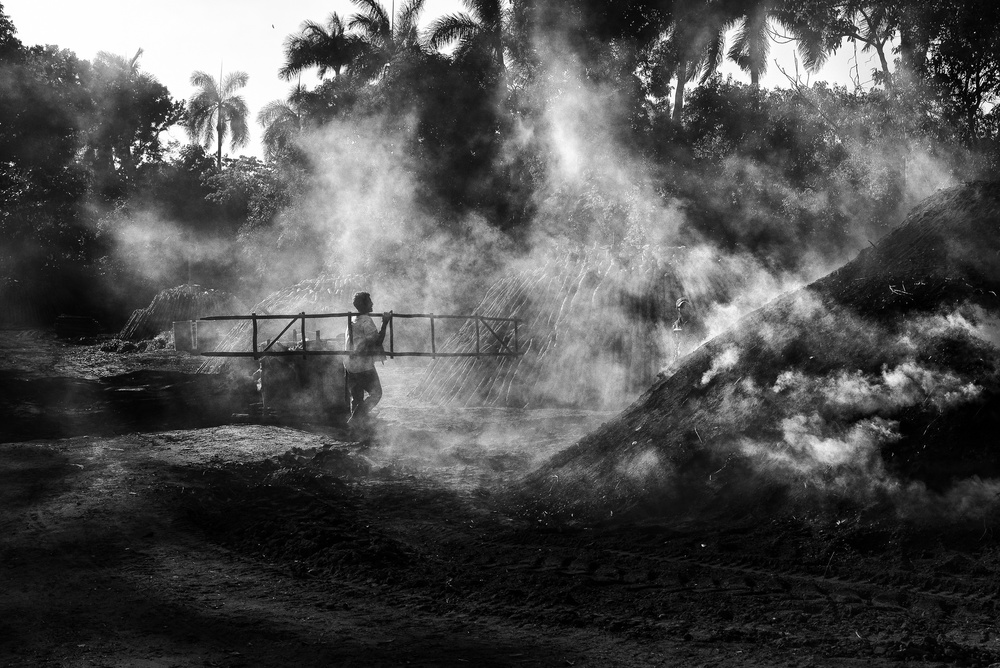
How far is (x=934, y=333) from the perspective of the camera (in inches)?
241

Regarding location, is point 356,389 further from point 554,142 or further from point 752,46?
point 752,46

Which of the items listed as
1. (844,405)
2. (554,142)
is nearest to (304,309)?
(554,142)

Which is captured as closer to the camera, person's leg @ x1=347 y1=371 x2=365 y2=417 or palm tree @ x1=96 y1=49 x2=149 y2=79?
person's leg @ x1=347 y1=371 x2=365 y2=417

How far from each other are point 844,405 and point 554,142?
55.4 ft

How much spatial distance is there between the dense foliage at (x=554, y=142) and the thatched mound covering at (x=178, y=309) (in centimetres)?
302

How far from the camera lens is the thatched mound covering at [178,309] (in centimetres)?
2602

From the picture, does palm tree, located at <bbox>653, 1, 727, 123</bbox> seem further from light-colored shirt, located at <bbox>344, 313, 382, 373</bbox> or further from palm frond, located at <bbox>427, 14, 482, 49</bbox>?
light-colored shirt, located at <bbox>344, 313, 382, 373</bbox>

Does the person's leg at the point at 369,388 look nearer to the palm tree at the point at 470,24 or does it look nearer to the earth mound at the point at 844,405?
the earth mound at the point at 844,405

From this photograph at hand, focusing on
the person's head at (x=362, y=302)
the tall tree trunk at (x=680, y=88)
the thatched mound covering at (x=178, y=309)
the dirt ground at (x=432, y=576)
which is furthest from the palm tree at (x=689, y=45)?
the dirt ground at (x=432, y=576)

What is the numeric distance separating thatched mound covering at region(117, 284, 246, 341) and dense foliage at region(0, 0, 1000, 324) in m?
3.02

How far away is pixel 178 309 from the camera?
88.1 ft

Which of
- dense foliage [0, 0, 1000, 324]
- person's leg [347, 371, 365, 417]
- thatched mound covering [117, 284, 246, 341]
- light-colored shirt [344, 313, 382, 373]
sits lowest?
person's leg [347, 371, 365, 417]

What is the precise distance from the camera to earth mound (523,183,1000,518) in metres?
5.50

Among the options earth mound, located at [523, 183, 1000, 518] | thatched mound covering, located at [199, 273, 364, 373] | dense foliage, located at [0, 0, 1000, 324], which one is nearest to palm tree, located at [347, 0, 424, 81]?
dense foliage, located at [0, 0, 1000, 324]
